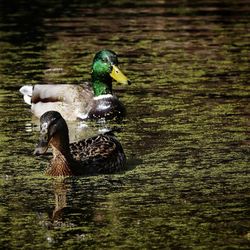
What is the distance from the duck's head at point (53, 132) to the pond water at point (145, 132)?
325 millimetres

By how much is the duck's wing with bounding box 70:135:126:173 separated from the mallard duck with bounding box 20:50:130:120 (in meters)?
3.00

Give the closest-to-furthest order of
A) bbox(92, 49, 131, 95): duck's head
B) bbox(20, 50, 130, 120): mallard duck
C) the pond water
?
the pond water < bbox(20, 50, 130, 120): mallard duck < bbox(92, 49, 131, 95): duck's head

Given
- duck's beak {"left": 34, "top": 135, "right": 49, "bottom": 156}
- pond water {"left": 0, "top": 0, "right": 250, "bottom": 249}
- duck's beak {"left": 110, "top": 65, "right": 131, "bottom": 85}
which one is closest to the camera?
pond water {"left": 0, "top": 0, "right": 250, "bottom": 249}

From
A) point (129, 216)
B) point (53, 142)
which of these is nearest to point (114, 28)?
point (53, 142)

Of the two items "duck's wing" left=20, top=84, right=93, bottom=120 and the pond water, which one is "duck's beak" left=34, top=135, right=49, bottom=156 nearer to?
the pond water

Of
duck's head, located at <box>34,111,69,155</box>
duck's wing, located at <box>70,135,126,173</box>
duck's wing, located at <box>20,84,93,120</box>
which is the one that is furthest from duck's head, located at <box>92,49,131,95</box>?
duck's head, located at <box>34,111,69,155</box>

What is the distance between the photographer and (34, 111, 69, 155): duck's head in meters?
11.8

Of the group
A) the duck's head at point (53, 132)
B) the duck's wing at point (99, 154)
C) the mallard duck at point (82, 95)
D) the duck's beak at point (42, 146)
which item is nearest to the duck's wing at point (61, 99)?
the mallard duck at point (82, 95)

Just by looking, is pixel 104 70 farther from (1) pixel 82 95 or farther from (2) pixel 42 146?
(2) pixel 42 146

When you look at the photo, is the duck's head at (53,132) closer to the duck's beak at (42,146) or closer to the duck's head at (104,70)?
the duck's beak at (42,146)

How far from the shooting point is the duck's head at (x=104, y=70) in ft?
52.6

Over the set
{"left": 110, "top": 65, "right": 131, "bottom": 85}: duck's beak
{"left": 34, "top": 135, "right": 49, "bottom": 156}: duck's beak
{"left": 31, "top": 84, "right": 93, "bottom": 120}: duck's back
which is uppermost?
{"left": 34, "top": 135, "right": 49, "bottom": 156}: duck's beak

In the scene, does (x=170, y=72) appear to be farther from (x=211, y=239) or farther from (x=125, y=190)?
(x=211, y=239)

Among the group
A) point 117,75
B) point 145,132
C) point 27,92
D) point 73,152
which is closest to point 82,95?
point 117,75
